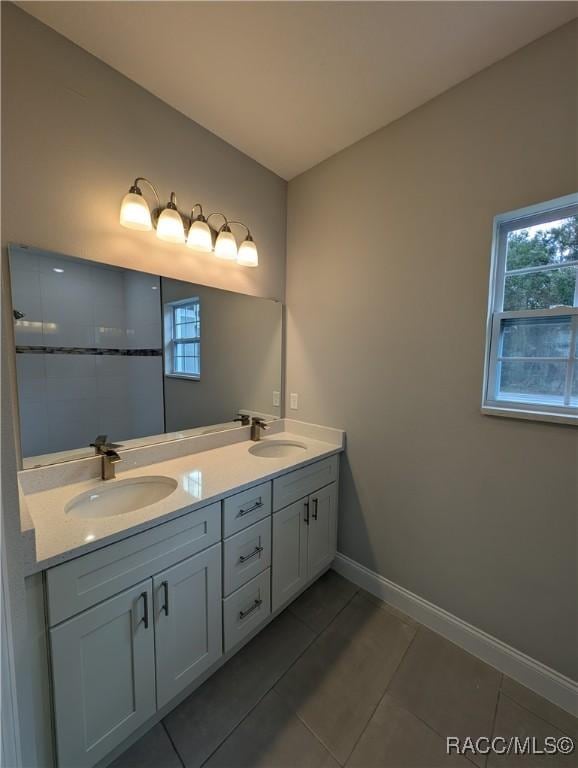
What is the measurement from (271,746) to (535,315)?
6.47ft

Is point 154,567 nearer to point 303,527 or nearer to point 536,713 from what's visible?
point 303,527

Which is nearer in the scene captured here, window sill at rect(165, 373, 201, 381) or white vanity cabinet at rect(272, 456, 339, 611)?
white vanity cabinet at rect(272, 456, 339, 611)

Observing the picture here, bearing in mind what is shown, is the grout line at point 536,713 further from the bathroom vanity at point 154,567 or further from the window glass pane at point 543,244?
the window glass pane at point 543,244

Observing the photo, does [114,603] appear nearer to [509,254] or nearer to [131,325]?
[131,325]

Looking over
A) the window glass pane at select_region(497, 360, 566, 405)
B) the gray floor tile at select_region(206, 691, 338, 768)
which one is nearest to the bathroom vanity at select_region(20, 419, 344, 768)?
the gray floor tile at select_region(206, 691, 338, 768)

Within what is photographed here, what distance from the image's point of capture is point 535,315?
4.39 feet

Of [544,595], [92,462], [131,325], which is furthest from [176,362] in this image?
[544,595]

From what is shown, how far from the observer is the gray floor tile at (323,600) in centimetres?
170

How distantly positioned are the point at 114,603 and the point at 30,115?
5.70 feet

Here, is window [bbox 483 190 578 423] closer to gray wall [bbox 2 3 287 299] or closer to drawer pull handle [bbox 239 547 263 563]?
drawer pull handle [bbox 239 547 263 563]

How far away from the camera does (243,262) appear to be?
1864mm

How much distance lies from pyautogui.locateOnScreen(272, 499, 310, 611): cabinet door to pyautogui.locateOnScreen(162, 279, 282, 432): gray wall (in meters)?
0.72

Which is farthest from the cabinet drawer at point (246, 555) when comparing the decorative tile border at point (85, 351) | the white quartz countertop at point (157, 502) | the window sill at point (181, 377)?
the decorative tile border at point (85, 351)

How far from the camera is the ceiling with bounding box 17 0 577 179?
112cm
